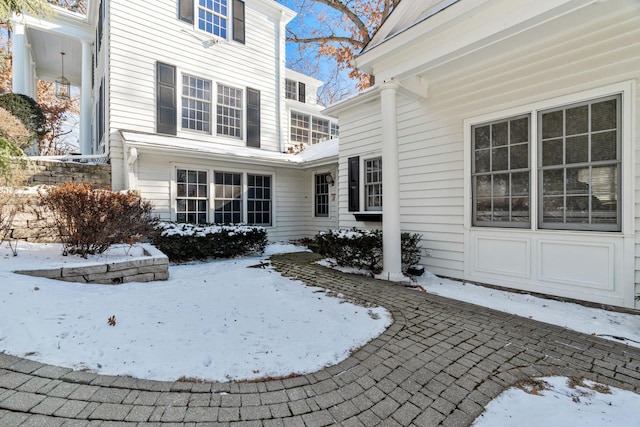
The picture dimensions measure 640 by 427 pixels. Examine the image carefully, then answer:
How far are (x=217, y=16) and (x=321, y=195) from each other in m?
6.40

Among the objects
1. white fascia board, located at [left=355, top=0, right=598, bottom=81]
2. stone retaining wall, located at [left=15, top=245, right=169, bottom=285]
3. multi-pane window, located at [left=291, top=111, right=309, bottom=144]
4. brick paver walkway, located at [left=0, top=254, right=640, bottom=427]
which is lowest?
brick paver walkway, located at [left=0, top=254, right=640, bottom=427]

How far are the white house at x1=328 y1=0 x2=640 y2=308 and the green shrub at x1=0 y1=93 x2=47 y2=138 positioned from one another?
9119 millimetres

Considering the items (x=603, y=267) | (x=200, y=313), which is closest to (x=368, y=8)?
(x=603, y=267)

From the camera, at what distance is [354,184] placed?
276 inches

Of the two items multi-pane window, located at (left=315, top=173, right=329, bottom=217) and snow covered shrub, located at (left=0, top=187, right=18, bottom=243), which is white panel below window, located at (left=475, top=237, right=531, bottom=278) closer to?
multi-pane window, located at (left=315, top=173, right=329, bottom=217)

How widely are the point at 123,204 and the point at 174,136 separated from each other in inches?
164

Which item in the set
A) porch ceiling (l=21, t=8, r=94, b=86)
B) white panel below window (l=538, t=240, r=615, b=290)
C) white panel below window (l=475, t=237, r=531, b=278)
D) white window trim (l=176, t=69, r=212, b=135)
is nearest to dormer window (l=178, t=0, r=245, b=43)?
white window trim (l=176, t=69, r=212, b=135)

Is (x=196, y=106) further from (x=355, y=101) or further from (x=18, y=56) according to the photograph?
(x=18, y=56)

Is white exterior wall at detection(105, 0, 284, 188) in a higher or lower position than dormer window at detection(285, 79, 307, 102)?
lower

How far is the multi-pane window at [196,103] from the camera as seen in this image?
8695 mm

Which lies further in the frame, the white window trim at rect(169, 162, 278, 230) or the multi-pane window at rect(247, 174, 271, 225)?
the multi-pane window at rect(247, 174, 271, 225)

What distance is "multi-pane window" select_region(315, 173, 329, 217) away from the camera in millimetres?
9773

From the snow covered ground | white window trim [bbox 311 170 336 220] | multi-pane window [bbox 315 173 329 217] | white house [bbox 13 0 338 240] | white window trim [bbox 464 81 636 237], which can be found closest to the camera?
the snow covered ground

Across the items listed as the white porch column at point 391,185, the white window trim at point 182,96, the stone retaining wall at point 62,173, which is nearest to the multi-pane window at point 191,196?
the white window trim at point 182,96
